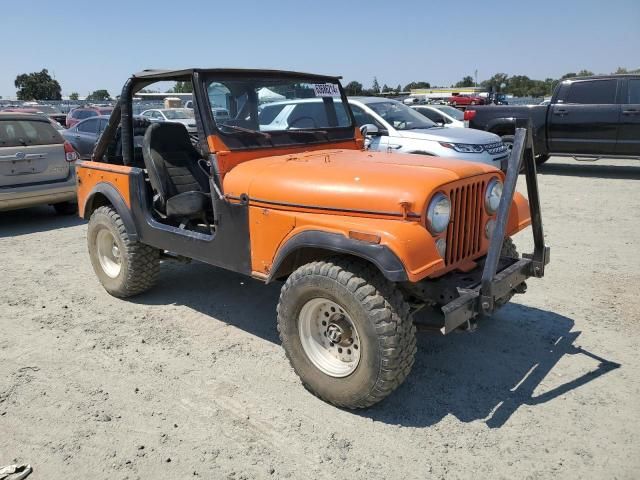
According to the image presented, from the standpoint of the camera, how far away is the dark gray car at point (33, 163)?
7.23 m

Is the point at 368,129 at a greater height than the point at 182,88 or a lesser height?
lesser

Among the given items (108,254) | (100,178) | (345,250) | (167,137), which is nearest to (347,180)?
(345,250)

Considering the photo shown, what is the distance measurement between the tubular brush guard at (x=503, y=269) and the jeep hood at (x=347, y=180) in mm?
262

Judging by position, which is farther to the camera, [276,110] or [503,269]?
[276,110]

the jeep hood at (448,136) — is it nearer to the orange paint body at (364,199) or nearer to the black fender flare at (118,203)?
the orange paint body at (364,199)

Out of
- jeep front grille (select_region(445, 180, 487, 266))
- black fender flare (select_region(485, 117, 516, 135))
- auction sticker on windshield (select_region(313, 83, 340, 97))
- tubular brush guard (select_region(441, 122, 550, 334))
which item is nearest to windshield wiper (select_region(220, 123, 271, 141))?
auction sticker on windshield (select_region(313, 83, 340, 97))

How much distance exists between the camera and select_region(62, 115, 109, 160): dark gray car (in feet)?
40.6

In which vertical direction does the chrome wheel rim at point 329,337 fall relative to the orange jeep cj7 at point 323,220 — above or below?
below

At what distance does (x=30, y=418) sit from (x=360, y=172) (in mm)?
2399

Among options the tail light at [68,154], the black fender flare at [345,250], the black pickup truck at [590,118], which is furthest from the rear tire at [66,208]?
the black pickup truck at [590,118]

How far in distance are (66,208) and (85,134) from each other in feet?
16.4

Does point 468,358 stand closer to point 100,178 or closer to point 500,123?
point 100,178

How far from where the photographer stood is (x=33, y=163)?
7.45m

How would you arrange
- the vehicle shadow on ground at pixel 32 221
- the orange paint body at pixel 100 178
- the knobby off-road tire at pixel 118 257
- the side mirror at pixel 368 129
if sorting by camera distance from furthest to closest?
the vehicle shadow on ground at pixel 32 221, the side mirror at pixel 368 129, the knobby off-road tire at pixel 118 257, the orange paint body at pixel 100 178
